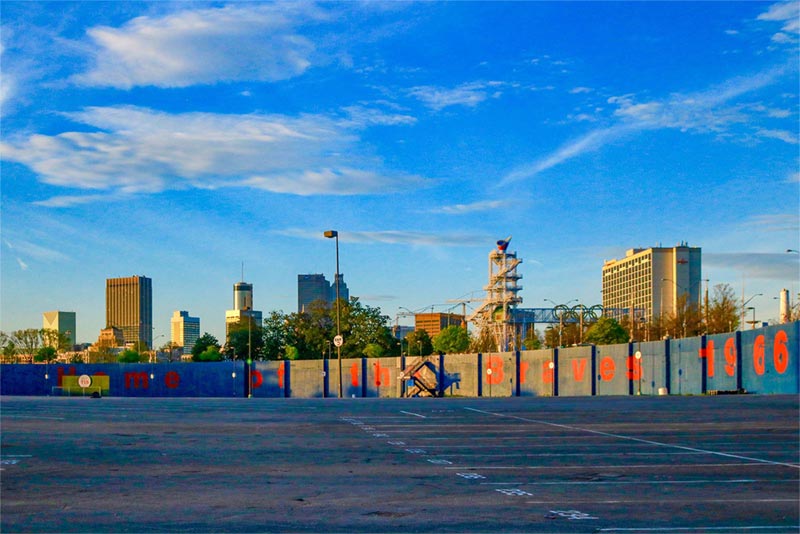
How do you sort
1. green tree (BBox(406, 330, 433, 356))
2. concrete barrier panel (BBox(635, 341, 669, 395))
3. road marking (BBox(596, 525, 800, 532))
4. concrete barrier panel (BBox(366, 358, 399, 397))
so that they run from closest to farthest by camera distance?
road marking (BBox(596, 525, 800, 532)) → concrete barrier panel (BBox(635, 341, 669, 395)) → concrete barrier panel (BBox(366, 358, 399, 397)) → green tree (BBox(406, 330, 433, 356))

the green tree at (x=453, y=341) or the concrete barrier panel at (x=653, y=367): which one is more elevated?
the concrete barrier panel at (x=653, y=367)

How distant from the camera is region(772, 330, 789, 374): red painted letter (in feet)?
151

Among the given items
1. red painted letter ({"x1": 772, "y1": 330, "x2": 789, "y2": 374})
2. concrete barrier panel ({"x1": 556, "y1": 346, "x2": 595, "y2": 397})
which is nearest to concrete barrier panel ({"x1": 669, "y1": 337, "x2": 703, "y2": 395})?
red painted letter ({"x1": 772, "y1": 330, "x2": 789, "y2": 374})

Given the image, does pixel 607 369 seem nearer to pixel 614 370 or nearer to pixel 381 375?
pixel 614 370

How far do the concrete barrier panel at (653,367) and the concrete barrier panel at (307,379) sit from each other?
35.8 metres

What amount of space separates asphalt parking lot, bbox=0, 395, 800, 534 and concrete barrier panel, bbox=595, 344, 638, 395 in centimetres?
3783

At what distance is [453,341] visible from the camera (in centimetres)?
16038

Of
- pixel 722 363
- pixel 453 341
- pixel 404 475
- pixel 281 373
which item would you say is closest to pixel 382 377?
pixel 281 373

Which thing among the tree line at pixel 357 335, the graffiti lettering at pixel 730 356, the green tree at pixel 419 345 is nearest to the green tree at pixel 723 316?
the tree line at pixel 357 335

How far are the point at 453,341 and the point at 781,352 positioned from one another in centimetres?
11463

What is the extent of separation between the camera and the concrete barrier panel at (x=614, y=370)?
6156cm

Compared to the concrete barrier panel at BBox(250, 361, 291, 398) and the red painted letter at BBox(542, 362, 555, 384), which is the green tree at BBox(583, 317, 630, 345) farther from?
the red painted letter at BBox(542, 362, 555, 384)

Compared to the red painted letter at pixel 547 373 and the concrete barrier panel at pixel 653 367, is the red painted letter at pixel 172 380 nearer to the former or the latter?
the red painted letter at pixel 547 373

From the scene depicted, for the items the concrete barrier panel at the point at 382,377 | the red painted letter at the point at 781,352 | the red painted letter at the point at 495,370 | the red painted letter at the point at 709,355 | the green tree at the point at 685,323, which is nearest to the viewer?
the red painted letter at the point at 781,352
